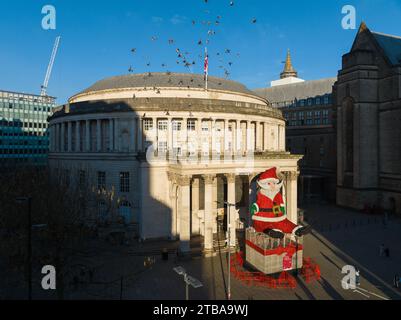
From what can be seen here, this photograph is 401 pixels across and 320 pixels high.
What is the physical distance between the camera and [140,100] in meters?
44.5

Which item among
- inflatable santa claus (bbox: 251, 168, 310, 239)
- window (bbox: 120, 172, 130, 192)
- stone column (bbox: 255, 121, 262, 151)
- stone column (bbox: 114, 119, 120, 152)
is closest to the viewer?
inflatable santa claus (bbox: 251, 168, 310, 239)

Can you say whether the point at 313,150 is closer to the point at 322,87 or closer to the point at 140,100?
the point at 322,87

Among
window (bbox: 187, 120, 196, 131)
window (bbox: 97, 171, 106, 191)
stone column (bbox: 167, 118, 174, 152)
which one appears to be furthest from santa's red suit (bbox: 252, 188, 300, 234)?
window (bbox: 97, 171, 106, 191)

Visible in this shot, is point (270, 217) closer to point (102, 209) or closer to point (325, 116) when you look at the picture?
point (102, 209)

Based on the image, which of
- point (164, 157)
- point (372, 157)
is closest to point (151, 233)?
point (164, 157)

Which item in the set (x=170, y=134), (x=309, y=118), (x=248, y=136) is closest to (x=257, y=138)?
(x=248, y=136)

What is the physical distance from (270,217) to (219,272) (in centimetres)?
732

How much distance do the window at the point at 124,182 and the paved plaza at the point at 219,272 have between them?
864 centimetres

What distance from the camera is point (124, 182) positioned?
4481 centimetres

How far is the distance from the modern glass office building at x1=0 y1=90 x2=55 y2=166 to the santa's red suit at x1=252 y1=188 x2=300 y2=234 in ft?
331

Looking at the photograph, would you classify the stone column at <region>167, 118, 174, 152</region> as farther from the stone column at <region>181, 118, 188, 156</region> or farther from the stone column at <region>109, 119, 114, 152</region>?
the stone column at <region>109, 119, 114, 152</region>

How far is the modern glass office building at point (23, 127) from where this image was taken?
11606 centimetres

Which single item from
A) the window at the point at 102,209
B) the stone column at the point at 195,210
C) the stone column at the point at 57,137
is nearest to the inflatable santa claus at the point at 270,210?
the stone column at the point at 195,210

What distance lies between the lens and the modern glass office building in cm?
11606
